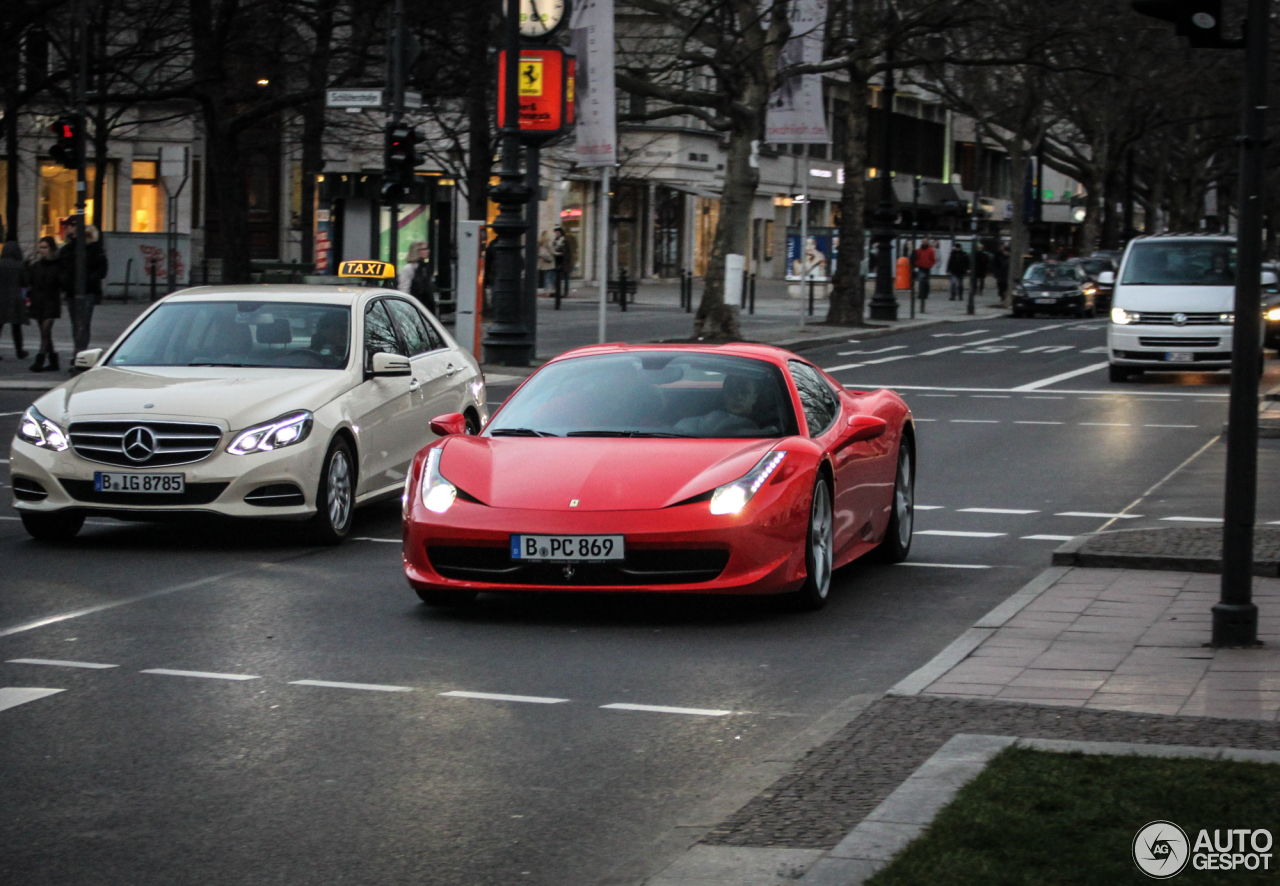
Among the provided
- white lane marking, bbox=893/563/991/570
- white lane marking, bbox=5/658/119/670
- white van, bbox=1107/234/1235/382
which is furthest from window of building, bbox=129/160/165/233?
white lane marking, bbox=5/658/119/670

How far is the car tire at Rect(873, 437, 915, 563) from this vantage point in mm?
10844

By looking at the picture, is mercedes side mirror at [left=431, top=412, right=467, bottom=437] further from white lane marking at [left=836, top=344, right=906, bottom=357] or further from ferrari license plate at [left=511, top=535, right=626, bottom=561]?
white lane marking at [left=836, top=344, right=906, bottom=357]

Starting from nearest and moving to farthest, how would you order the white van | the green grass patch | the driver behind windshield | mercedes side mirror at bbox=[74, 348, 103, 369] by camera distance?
the green grass patch, the driver behind windshield, mercedes side mirror at bbox=[74, 348, 103, 369], the white van

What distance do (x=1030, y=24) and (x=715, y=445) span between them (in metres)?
24.9

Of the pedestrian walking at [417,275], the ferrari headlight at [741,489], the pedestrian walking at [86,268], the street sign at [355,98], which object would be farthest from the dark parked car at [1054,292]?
the ferrari headlight at [741,489]

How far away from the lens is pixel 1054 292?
54438 millimetres

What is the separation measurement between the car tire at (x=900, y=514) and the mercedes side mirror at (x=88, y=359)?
4.85m

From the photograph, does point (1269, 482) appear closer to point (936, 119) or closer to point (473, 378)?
point (473, 378)

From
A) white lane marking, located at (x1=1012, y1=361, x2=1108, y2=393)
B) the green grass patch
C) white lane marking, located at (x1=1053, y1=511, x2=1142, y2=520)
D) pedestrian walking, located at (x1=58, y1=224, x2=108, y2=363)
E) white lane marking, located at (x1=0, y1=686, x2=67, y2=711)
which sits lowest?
white lane marking, located at (x1=0, y1=686, x2=67, y2=711)

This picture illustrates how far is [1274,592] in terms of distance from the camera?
30.4 feet

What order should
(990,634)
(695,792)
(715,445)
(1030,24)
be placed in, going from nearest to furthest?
(695,792) < (990,634) < (715,445) < (1030,24)

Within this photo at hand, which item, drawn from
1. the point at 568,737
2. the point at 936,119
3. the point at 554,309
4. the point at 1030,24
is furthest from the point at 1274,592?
the point at 936,119

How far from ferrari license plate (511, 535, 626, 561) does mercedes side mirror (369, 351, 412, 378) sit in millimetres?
3501

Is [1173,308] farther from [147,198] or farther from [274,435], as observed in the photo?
[147,198]
